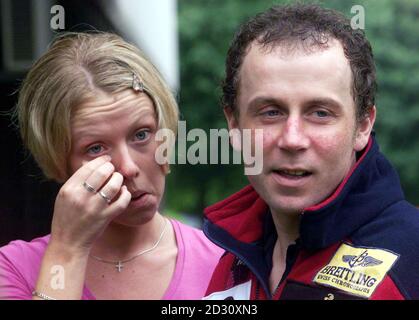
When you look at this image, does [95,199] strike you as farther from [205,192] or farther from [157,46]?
[205,192]

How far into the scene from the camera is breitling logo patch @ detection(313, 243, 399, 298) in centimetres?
158

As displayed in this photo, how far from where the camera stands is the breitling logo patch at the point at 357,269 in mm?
1575

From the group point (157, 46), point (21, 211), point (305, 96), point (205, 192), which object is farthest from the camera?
point (205, 192)

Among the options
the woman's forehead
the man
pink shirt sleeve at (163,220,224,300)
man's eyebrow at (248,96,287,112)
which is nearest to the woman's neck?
A: pink shirt sleeve at (163,220,224,300)

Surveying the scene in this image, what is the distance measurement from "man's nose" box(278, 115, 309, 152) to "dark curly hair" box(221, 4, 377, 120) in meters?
0.17

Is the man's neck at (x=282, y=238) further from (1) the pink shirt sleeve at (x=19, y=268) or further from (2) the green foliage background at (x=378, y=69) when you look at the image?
(2) the green foliage background at (x=378, y=69)

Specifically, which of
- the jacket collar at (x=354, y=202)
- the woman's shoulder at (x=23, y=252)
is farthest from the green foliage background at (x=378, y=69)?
the jacket collar at (x=354, y=202)

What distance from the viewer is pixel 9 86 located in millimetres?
3893

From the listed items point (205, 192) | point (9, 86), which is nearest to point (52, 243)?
point (9, 86)

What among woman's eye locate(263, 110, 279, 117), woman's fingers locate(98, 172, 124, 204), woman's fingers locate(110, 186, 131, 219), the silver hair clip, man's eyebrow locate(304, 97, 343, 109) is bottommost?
woman's fingers locate(110, 186, 131, 219)

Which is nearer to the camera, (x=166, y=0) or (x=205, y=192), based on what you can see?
A: (x=166, y=0)

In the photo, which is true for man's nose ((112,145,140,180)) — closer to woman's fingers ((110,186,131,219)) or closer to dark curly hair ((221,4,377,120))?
woman's fingers ((110,186,131,219))

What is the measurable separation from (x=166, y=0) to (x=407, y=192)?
21.8 feet
